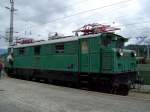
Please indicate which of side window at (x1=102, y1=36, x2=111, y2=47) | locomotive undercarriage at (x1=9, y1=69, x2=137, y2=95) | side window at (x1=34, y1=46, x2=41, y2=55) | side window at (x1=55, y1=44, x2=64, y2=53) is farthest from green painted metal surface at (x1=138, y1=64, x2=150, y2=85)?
side window at (x1=34, y1=46, x2=41, y2=55)

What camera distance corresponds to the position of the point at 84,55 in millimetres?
16859

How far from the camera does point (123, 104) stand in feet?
34.4

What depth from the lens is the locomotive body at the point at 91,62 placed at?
49.6 ft

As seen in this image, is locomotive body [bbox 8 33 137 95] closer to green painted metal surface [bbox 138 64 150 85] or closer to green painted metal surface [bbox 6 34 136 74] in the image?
green painted metal surface [bbox 6 34 136 74]

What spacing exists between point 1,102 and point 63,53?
830 cm

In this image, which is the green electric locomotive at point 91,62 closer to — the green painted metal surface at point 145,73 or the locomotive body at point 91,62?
the locomotive body at point 91,62

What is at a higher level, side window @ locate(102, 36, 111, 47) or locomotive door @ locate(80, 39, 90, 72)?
side window @ locate(102, 36, 111, 47)

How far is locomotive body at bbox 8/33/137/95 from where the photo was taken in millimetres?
15133

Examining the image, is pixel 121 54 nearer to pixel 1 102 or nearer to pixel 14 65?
pixel 1 102

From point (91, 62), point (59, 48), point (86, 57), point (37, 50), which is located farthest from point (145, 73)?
point (37, 50)

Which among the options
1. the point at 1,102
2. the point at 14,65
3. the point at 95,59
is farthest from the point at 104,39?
the point at 14,65

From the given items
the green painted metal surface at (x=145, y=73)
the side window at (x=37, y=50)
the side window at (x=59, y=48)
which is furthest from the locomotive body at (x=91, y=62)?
the green painted metal surface at (x=145, y=73)

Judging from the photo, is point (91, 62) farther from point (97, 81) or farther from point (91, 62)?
point (97, 81)

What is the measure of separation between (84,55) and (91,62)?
0.86 meters
